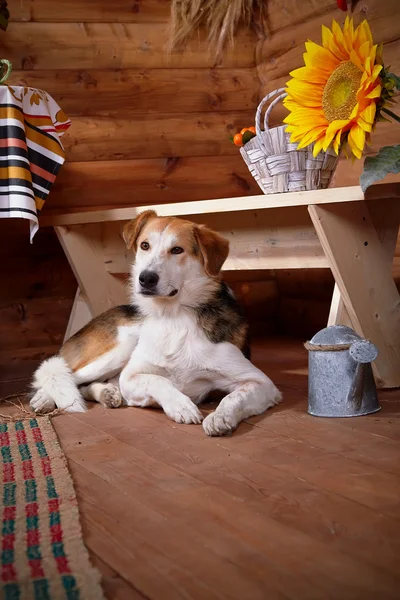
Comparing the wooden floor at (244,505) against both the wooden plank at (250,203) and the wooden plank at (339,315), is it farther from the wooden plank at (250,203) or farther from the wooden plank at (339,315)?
the wooden plank at (250,203)

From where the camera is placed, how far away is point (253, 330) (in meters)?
4.81

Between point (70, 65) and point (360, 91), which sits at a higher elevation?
point (70, 65)

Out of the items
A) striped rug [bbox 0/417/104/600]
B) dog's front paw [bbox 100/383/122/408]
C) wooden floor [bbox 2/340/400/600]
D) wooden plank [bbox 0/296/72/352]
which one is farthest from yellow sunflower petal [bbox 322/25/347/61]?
wooden plank [bbox 0/296/72/352]

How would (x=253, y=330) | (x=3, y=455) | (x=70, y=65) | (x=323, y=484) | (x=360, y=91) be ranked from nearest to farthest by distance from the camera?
(x=323, y=484) → (x=3, y=455) → (x=360, y=91) → (x=70, y=65) → (x=253, y=330)

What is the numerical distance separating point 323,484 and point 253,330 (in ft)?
9.96

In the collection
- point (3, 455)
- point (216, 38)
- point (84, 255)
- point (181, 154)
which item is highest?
point (216, 38)

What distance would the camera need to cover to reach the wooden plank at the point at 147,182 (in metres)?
4.16

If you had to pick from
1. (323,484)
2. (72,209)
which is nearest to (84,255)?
(72,209)

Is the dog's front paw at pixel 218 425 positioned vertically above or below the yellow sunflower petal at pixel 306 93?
A: below

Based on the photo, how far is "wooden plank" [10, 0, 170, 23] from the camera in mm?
3945

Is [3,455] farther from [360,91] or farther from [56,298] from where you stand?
[56,298]

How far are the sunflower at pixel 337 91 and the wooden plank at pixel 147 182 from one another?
1752 mm

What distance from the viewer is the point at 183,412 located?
247 centimetres

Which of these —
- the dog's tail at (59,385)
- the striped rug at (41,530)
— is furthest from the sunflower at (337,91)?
the striped rug at (41,530)
